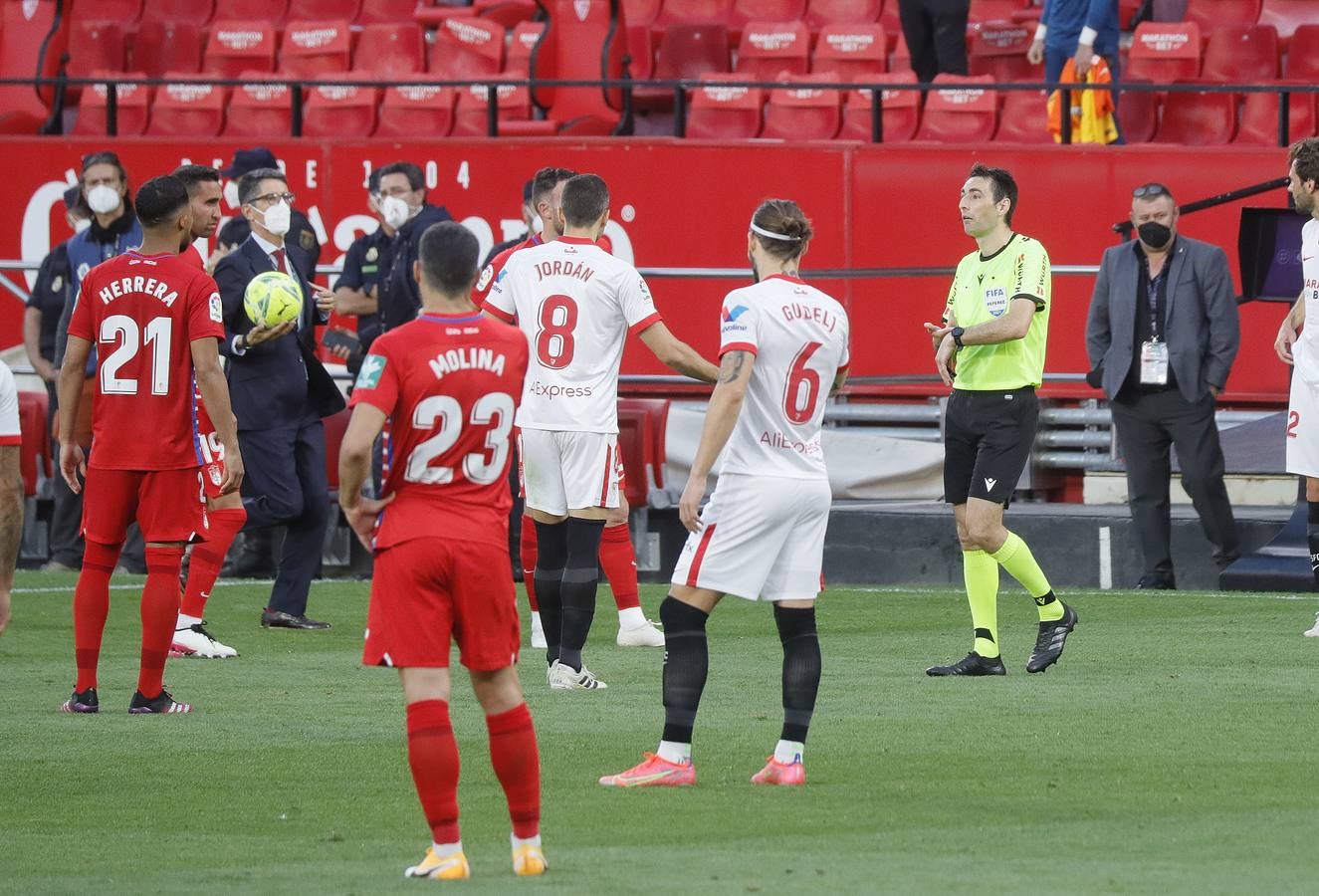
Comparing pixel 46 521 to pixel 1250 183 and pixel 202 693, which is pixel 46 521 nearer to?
pixel 202 693

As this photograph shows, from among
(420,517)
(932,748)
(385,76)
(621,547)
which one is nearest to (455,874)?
(420,517)

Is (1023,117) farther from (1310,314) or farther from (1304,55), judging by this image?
(1310,314)

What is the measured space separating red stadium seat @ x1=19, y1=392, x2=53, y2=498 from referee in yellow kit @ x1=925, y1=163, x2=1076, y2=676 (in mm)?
8036

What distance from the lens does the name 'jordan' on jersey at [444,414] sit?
5.86 meters

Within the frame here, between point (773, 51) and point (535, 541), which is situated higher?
point (773, 51)

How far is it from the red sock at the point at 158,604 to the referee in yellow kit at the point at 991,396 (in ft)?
10.7

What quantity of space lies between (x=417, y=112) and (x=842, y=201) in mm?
Result: 4728

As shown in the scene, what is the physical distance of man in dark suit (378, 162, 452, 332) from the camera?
1389cm

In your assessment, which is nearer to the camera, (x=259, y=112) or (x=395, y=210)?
(x=395, y=210)

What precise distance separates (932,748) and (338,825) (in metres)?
2.23

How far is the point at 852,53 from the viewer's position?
18.7 metres

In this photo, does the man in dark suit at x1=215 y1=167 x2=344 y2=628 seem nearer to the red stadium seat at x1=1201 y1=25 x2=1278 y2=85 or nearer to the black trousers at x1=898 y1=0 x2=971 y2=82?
the black trousers at x1=898 y1=0 x2=971 y2=82

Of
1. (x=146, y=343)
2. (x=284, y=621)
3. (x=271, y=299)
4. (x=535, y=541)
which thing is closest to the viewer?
(x=146, y=343)

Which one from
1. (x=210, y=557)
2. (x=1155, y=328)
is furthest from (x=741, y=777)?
(x=1155, y=328)
